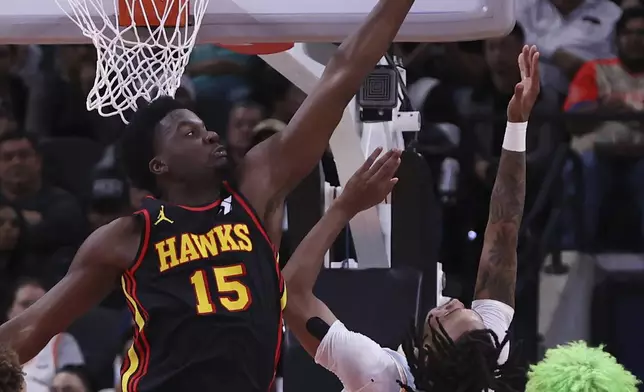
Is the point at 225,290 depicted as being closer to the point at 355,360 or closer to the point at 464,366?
the point at 355,360

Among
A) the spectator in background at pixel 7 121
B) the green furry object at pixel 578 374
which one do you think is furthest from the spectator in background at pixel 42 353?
the green furry object at pixel 578 374

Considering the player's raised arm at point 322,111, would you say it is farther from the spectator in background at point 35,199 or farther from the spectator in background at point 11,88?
the spectator in background at point 11,88

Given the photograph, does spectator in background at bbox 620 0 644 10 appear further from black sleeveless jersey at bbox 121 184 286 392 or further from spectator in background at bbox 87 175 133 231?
black sleeveless jersey at bbox 121 184 286 392

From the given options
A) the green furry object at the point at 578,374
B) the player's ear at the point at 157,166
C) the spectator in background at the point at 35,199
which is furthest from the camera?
the spectator in background at the point at 35,199

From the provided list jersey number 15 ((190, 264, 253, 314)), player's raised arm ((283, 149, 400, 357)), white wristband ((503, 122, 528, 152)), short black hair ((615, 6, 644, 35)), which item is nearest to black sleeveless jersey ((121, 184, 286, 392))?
jersey number 15 ((190, 264, 253, 314))

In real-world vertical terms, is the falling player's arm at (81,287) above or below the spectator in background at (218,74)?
above

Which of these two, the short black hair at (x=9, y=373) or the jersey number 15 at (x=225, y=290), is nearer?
the short black hair at (x=9, y=373)

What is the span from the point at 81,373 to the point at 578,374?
10.0 feet

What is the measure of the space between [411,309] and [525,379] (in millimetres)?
1413

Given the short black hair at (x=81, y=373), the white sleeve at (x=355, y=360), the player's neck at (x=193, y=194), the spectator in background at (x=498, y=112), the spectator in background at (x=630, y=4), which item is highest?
the player's neck at (x=193, y=194)

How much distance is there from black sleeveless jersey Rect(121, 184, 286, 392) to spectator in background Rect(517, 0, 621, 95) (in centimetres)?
306

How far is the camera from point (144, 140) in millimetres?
2760

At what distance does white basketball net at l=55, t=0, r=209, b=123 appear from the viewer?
3273 mm

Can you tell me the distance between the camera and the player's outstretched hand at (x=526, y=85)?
3.15 m
